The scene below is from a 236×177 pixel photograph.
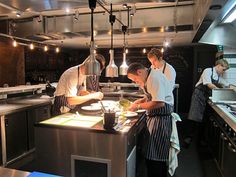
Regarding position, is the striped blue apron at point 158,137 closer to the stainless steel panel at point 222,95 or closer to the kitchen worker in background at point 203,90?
the stainless steel panel at point 222,95

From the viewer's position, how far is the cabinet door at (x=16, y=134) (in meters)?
3.12

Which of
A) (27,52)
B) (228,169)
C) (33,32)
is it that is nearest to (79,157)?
(228,169)

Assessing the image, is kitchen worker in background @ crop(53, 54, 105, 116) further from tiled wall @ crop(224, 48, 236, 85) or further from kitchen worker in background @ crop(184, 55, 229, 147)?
tiled wall @ crop(224, 48, 236, 85)

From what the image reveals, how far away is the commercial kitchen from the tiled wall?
0.02 m

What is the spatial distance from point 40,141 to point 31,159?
61.0 inches

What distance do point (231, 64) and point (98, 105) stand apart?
9.23 feet

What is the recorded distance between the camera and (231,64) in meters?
4.25

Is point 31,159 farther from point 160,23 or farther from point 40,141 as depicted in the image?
point 160,23

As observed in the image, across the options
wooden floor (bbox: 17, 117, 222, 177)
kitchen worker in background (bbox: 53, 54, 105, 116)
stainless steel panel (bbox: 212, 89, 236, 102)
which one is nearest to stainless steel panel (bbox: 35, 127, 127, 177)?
kitchen worker in background (bbox: 53, 54, 105, 116)

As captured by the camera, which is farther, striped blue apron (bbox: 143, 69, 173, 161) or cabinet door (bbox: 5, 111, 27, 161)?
cabinet door (bbox: 5, 111, 27, 161)

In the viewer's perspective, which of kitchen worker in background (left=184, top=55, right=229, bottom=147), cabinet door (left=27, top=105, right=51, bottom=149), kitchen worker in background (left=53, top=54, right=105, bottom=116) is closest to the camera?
kitchen worker in background (left=53, top=54, right=105, bottom=116)

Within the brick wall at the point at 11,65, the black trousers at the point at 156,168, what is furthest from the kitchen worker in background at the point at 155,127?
the brick wall at the point at 11,65

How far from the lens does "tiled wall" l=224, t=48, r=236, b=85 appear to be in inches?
167

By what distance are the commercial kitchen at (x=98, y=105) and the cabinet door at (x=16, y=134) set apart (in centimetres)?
1
